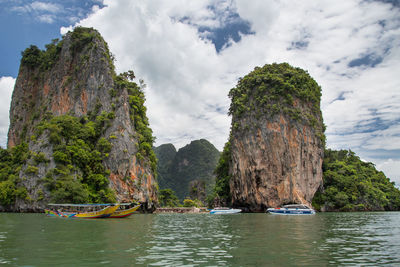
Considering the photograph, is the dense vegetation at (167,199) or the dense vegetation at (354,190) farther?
the dense vegetation at (167,199)

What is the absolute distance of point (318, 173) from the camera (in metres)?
46.9

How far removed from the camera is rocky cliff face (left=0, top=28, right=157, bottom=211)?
37406 millimetres

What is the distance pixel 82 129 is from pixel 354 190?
40.7 meters

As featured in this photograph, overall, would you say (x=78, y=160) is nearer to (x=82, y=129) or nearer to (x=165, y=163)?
(x=82, y=129)

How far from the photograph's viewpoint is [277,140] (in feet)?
150

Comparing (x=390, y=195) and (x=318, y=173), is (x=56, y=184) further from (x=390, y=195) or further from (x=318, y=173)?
(x=390, y=195)

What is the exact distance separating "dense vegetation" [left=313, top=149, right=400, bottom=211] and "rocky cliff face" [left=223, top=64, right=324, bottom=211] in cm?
275

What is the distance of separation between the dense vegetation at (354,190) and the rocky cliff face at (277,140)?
9.02 feet

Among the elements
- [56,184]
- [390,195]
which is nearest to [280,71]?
[390,195]

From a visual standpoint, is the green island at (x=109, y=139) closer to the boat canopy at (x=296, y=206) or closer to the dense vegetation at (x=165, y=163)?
the boat canopy at (x=296, y=206)

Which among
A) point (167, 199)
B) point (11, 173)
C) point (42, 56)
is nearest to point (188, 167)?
point (167, 199)

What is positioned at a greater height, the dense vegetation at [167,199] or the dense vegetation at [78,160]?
the dense vegetation at [78,160]

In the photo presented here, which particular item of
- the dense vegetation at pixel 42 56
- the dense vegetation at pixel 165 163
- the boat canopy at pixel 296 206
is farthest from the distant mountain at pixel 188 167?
the boat canopy at pixel 296 206

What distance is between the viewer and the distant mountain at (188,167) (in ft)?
397
